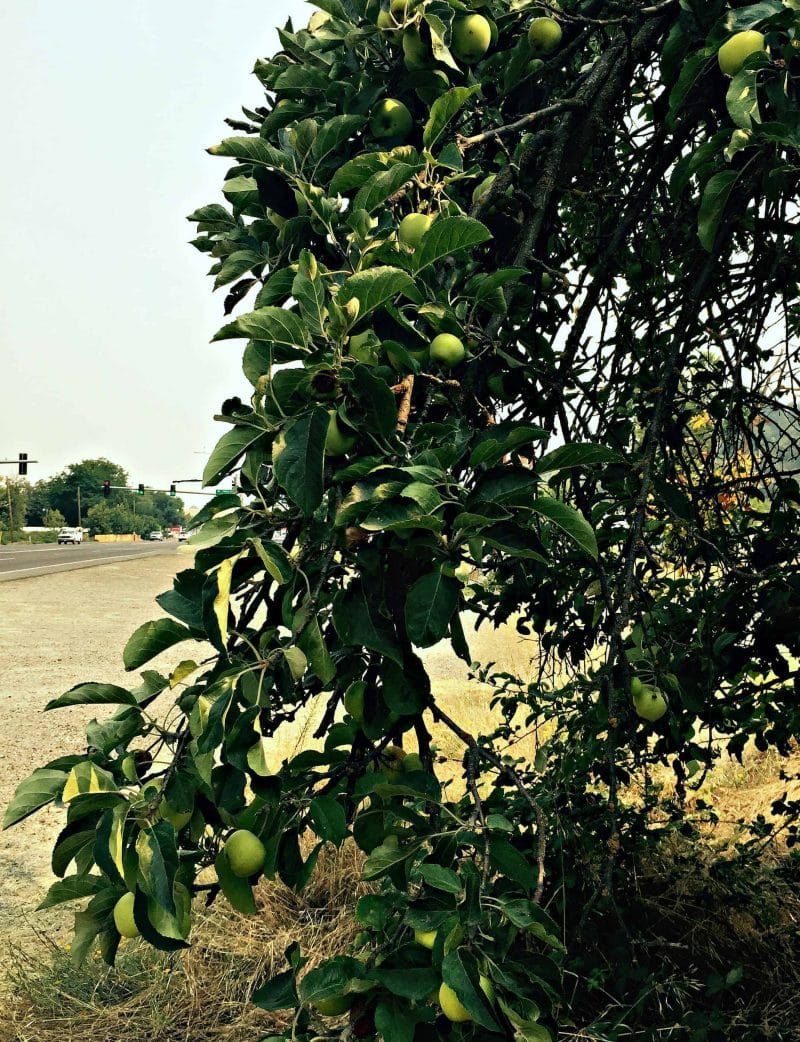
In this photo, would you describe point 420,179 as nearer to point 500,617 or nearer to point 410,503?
point 410,503

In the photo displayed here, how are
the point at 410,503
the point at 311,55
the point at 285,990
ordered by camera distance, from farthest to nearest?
the point at 311,55 < the point at 285,990 < the point at 410,503

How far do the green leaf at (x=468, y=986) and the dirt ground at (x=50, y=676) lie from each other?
1.86ft

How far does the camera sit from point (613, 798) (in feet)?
4.28

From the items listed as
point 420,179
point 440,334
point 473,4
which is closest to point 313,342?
point 440,334

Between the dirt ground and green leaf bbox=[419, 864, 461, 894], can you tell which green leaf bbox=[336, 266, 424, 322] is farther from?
green leaf bbox=[419, 864, 461, 894]

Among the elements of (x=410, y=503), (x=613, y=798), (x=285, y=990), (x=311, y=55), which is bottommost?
(x=285, y=990)

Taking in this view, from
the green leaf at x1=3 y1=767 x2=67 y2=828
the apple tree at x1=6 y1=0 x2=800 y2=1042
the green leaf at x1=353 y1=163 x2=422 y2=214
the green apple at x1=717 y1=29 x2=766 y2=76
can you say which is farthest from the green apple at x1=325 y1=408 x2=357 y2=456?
the green apple at x1=717 y1=29 x2=766 y2=76

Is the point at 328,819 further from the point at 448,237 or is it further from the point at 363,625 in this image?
the point at 448,237

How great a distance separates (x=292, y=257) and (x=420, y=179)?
9.9 inches

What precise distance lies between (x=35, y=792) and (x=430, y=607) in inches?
21.6

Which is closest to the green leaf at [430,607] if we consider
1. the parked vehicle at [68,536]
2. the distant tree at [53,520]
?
the parked vehicle at [68,536]

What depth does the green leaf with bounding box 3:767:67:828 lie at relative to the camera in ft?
3.37

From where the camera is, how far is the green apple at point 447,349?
115 cm

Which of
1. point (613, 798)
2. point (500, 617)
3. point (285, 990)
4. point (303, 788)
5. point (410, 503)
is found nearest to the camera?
point (410, 503)
